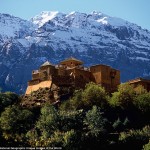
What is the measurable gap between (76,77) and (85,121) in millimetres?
21690

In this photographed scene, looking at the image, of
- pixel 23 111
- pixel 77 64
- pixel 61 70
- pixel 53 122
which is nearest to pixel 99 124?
pixel 53 122

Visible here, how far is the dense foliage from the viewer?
94250 millimetres

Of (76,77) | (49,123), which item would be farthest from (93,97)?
(49,123)

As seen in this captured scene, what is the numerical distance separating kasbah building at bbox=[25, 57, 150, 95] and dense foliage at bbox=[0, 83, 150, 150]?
5794mm

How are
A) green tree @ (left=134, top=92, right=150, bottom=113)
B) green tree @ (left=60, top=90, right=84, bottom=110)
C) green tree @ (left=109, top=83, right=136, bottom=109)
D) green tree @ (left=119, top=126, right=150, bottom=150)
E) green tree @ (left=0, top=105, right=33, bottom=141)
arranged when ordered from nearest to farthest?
green tree @ (left=119, top=126, right=150, bottom=150) < green tree @ (left=0, top=105, right=33, bottom=141) < green tree @ (left=60, top=90, right=84, bottom=110) < green tree @ (left=134, top=92, right=150, bottom=113) < green tree @ (left=109, top=83, right=136, bottom=109)

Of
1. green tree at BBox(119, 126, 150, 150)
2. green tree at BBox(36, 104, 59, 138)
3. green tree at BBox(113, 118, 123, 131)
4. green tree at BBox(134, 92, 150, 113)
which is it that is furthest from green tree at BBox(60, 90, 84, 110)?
green tree at BBox(119, 126, 150, 150)

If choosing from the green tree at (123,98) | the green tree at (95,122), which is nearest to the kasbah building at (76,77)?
the green tree at (123,98)

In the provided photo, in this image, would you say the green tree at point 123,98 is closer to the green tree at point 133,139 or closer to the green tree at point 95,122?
the green tree at point 95,122

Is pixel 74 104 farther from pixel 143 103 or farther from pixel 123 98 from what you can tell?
pixel 143 103

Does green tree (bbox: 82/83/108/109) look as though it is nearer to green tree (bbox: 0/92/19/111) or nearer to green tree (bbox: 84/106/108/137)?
green tree (bbox: 84/106/108/137)

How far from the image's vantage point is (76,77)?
121 m

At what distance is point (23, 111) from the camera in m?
105

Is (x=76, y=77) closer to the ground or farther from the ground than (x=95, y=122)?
farther from the ground

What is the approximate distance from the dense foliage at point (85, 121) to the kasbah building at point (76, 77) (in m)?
5.79
